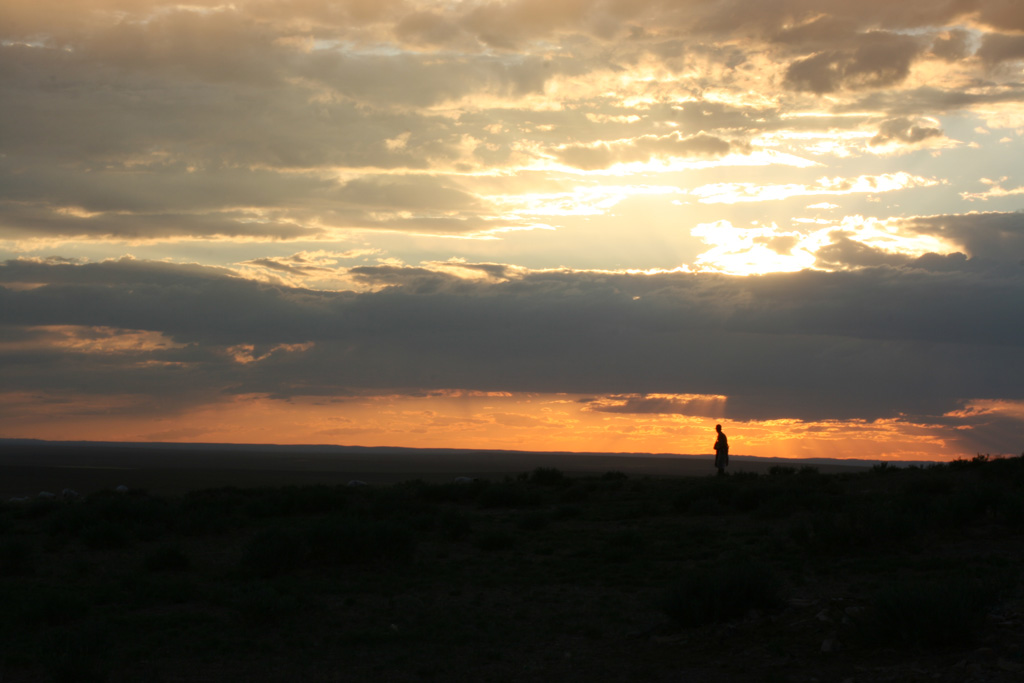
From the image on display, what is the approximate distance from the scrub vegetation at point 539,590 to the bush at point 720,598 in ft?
0.10

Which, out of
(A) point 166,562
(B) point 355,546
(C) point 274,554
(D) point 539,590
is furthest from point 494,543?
(A) point 166,562

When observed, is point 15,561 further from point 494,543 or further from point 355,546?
point 494,543

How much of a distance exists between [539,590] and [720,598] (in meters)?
4.55

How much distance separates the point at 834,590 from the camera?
44.8ft

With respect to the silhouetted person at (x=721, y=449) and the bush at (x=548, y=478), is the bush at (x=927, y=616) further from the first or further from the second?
the bush at (x=548, y=478)

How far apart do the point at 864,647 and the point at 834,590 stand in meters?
4.34

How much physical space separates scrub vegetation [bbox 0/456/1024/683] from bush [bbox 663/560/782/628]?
0.10 ft

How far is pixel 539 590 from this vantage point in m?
15.0

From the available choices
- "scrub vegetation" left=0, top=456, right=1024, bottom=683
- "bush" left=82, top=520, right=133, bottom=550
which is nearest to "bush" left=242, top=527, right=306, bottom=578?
"scrub vegetation" left=0, top=456, right=1024, bottom=683

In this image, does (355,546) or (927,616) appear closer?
(927,616)

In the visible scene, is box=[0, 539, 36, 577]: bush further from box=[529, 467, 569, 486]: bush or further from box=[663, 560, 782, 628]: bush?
box=[529, 467, 569, 486]: bush

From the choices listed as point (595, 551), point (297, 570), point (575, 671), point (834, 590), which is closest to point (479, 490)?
point (595, 551)

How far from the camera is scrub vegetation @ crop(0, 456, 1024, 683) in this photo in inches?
382

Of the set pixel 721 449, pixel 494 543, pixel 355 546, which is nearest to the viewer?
pixel 355 546
